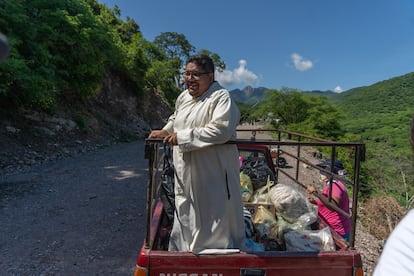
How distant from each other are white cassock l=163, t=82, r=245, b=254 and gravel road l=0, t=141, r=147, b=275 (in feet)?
6.30

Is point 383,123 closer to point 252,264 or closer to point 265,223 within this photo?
point 265,223

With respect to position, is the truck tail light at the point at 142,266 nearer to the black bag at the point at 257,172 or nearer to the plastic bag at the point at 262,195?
the plastic bag at the point at 262,195

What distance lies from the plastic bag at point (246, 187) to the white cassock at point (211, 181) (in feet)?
3.72

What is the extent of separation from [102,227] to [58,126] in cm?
761

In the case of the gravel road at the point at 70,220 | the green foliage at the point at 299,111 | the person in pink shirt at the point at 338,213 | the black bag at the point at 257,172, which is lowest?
the gravel road at the point at 70,220

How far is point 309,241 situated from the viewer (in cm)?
237

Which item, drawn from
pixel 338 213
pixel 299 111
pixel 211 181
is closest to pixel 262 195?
pixel 338 213

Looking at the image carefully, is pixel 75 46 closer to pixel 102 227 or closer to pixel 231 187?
pixel 102 227

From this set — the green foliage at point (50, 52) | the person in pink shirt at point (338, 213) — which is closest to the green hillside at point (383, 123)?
the person in pink shirt at point (338, 213)

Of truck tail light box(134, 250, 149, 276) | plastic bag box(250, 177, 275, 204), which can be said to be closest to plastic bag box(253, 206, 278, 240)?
plastic bag box(250, 177, 275, 204)

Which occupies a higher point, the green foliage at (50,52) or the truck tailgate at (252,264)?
the green foliage at (50,52)

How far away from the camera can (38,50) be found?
372 inches

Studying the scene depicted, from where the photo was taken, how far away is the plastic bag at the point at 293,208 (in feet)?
9.11

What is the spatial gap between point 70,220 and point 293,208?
372 centimetres
